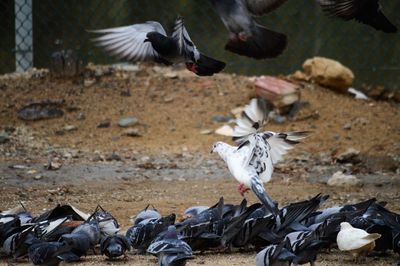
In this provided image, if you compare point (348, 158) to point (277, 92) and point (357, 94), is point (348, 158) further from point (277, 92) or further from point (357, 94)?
point (357, 94)

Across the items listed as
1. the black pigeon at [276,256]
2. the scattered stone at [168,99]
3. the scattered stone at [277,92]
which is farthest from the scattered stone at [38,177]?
the black pigeon at [276,256]

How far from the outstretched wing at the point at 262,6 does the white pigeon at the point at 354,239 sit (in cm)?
132

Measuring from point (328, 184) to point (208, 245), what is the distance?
8.27 feet

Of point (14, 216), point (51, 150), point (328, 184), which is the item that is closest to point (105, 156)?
point (51, 150)

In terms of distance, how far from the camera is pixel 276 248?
4.59 meters

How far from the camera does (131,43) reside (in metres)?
5.75

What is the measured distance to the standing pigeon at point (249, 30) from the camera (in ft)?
18.0

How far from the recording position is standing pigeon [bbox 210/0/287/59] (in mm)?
5473

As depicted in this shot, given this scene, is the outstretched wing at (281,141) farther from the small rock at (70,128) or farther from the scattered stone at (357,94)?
the scattered stone at (357,94)

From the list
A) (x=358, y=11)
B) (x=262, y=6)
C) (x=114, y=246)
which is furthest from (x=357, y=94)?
(x=114, y=246)

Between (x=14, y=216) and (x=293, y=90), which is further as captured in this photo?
(x=293, y=90)

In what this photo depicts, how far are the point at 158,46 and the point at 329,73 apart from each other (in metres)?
4.89

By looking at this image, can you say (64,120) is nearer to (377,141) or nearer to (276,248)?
(377,141)

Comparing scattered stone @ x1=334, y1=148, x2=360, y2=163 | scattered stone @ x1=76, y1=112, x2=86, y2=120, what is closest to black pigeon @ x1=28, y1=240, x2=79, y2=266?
scattered stone @ x1=334, y1=148, x2=360, y2=163
